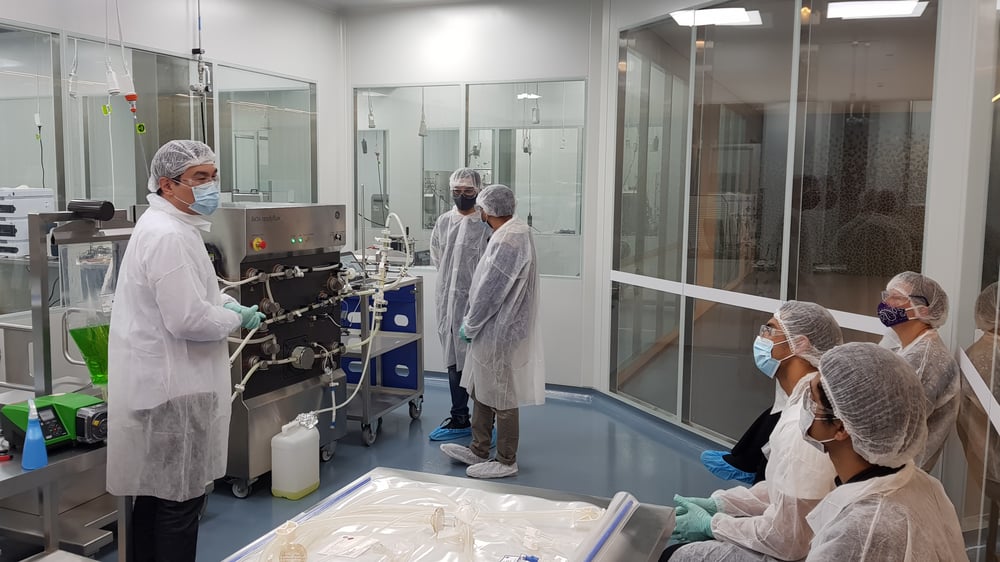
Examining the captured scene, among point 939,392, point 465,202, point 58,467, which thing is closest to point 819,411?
point 939,392

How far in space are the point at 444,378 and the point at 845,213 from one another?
3060 millimetres

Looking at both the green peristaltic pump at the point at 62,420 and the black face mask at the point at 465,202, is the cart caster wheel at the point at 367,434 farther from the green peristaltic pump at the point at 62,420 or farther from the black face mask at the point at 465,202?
the green peristaltic pump at the point at 62,420

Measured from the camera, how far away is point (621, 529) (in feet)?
5.51

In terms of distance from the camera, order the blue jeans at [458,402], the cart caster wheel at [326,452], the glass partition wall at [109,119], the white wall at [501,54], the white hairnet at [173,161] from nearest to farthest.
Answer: the white hairnet at [173,161]
the glass partition wall at [109,119]
the cart caster wheel at [326,452]
the blue jeans at [458,402]
the white wall at [501,54]

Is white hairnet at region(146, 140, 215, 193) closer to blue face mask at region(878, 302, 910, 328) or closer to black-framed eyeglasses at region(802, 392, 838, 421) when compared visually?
black-framed eyeglasses at region(802, 392, 838, 421)

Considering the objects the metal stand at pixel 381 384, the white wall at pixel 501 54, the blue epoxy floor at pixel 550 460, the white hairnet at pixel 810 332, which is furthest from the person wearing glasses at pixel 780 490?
the white wall at pixel 501 54

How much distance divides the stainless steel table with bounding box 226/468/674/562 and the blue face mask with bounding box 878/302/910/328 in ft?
3.81

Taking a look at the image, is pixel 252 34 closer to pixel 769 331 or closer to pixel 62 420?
pixel 62 420

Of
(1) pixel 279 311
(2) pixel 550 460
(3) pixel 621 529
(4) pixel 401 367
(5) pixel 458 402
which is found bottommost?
(2) pixel 550 460

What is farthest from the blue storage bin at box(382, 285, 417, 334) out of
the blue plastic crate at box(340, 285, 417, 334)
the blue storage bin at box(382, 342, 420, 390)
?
the blue storage bin at box(382, 342, 420, 390)

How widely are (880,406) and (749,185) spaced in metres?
2.64

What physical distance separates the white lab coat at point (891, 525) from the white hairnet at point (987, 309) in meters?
0.80

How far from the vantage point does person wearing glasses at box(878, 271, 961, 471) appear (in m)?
2.31

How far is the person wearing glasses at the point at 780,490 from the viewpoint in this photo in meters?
1.70
